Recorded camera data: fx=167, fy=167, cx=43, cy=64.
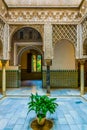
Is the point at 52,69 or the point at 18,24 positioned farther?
the point at 52,69

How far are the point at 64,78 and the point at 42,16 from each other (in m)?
3.54

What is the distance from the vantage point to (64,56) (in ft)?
29.4

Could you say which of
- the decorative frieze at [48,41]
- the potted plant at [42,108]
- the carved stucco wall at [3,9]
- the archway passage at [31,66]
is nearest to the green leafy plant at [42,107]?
the potted plant at [42,108]

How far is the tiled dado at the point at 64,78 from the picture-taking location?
8750 millimetres

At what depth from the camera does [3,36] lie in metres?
6.60

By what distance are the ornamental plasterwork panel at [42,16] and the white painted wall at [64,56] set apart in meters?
2.21

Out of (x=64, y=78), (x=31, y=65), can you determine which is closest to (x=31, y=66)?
(x=31, y=65)

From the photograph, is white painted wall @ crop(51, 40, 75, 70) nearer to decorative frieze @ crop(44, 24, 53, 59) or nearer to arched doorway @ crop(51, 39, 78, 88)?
arched doorway @ crop(51, 39, 78, 88)

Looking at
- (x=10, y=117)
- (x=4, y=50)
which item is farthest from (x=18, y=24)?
(x=10, y=117)

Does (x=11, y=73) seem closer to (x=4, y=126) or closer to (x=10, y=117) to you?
(x=10, y=117)

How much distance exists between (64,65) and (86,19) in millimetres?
3365

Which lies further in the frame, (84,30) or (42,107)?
(84,30)

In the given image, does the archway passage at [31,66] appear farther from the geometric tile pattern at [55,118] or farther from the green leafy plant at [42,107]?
the green leafy plant at [42,107]

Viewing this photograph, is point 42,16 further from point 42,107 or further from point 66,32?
point 42,107
